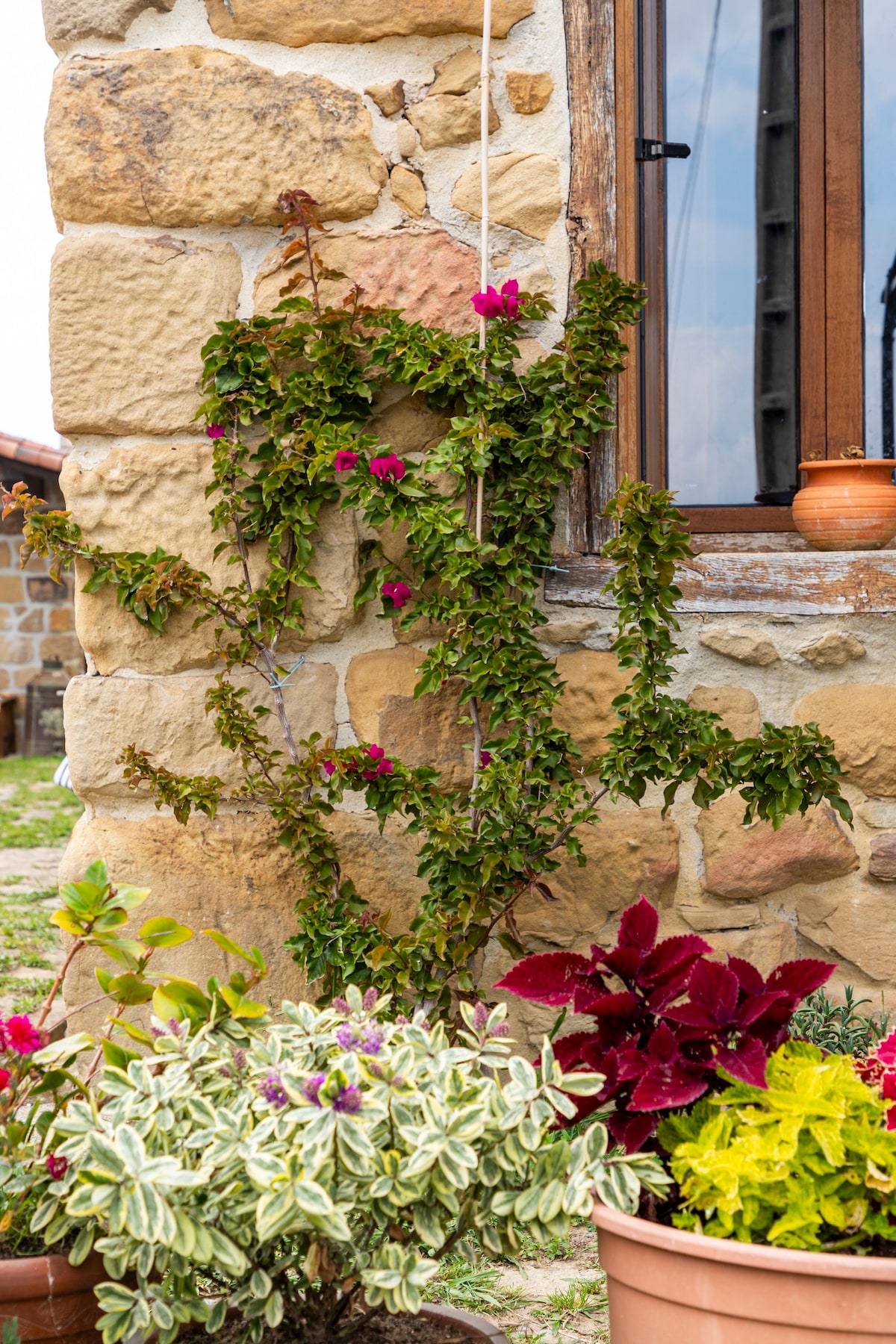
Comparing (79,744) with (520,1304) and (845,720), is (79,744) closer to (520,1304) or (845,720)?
(520,1304)

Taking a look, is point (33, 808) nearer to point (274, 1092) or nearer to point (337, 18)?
point (337, 18)

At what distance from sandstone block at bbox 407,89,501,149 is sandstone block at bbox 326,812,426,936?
3.96 feet

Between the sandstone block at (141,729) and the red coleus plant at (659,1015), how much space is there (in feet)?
2.86

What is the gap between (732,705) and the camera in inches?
83.7

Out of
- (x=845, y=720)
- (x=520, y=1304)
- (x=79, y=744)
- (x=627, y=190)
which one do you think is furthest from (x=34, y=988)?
(x=627, y=190)

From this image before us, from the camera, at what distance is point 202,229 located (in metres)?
2.10

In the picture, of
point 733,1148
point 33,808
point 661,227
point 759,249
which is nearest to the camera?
point 733,1148

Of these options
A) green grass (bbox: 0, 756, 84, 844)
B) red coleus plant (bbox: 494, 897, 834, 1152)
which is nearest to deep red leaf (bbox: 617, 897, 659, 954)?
red coleus plant (bbox: 494, 897, 834, 1152)

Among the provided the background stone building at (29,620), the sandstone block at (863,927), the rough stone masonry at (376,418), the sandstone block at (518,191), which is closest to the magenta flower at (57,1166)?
the rough stone masonry at (376,418)

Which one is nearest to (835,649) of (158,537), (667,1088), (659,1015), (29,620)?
(659,1015)

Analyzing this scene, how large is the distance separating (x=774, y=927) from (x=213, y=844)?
39.5 inches

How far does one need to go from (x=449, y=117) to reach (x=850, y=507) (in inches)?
38.4

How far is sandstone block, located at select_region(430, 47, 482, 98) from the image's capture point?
2.09 meters

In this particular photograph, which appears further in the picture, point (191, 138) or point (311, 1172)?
point (191, 138)
